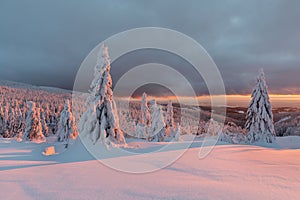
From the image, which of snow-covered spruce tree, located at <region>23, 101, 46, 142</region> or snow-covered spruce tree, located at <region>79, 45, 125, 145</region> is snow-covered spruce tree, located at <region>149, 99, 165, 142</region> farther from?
snow-covered spruce tree, located at <region>23, 101, 46, 142</region>

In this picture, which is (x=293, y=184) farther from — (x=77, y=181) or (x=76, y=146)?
(x=76, y=146)

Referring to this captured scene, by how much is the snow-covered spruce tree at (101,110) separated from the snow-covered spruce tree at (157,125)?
60.1 feet

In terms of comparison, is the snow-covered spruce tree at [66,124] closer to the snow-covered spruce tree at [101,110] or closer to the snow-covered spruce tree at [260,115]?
the snow-covered spruce tree at [101,110]

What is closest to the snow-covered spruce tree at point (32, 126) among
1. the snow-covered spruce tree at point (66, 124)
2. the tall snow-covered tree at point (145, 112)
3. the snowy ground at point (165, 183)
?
the snow-covered spruce tree at point (66, 124)

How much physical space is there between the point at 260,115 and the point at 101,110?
18.6 meters

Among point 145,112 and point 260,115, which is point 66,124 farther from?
point 260,115

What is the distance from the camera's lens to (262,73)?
23.0 m

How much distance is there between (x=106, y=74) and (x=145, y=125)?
85.2 feet

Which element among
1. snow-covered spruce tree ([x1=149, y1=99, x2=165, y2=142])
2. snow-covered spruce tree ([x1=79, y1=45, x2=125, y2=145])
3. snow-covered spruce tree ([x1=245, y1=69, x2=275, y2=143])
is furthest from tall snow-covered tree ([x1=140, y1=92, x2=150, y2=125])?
snow-covered spruce tree ([x1=79, y1=45, x2=125, y2=145])

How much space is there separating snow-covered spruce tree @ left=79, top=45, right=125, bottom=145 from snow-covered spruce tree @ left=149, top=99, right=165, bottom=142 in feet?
60.1

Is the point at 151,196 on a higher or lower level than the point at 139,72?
lower

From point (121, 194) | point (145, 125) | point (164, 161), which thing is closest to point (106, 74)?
point (164, 161)

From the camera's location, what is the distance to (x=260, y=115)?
23719 mm

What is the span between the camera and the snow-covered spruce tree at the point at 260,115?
23203mm
